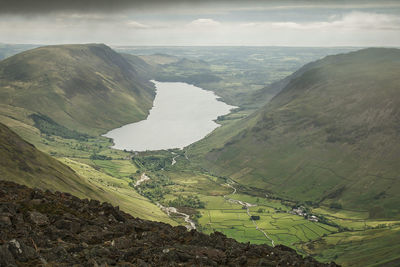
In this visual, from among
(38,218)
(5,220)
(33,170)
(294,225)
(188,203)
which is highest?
(5,220)

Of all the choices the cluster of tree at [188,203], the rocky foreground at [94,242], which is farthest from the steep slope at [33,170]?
the rocky foreground at [94,242]

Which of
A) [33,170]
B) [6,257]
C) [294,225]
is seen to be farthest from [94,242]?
A: [294,225]

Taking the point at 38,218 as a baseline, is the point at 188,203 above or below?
below

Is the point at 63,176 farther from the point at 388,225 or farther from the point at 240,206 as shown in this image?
the point at 388,225

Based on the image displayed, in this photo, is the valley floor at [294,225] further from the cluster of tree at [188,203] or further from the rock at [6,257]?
the rock at [6,257]

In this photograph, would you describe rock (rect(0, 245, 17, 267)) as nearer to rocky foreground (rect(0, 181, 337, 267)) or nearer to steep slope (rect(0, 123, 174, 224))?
rocky foreground (rect(0, 181, 337, 267))

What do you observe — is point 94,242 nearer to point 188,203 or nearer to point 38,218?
point 38,218

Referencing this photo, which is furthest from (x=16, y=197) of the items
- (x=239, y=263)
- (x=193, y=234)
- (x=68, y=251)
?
(x=239, y=263)

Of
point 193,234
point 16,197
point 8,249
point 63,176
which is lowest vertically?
point 63,176
